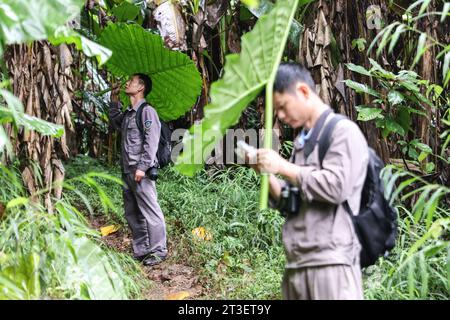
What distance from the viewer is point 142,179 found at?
4.81m

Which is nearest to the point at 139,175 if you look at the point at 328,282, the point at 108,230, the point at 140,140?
the point at 140,140

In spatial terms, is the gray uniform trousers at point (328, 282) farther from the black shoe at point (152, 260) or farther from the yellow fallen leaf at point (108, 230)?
the yellow fallen leaf at point (108, 230)

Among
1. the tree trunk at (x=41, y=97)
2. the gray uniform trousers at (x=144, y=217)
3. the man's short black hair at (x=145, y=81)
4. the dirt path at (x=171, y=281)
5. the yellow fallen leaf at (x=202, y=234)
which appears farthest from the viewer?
the yellow fallen leaf at (x=202, y=234)

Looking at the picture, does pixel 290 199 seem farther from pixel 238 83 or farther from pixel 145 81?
pixel 145 81

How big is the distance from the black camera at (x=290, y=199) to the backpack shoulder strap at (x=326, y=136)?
16 centimetres

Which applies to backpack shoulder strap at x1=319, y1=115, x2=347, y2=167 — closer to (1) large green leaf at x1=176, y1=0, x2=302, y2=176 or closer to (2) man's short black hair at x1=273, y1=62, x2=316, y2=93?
(2) man's short black hair at x1=273, y1=62, x2=316, y2=93

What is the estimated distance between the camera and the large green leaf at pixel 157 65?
16.6 ft

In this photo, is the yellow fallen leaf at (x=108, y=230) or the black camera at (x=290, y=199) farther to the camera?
the yellow fallen leaf at (x=108, y=230)

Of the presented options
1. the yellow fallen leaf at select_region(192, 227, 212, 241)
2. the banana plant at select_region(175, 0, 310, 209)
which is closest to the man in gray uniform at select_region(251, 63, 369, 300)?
the banana plant at select_region(175, 0, 310, 209)

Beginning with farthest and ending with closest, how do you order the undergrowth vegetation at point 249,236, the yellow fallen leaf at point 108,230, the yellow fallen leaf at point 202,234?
the yellow fallen leaf at point 108,230
the yellow fallen leaf at point 202,234
the undergrowth vegetation at point 249,236

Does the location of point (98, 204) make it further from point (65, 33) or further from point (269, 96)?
point (269, 96)

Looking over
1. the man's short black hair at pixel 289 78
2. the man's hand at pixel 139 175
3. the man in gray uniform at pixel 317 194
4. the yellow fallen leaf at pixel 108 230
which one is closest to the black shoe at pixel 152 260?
the man's hand at pixel 139 175
